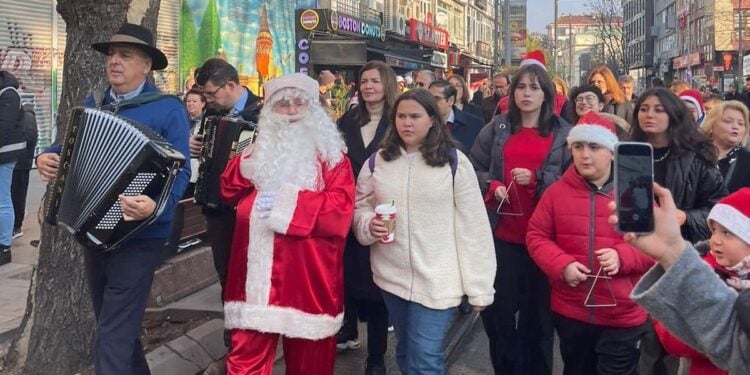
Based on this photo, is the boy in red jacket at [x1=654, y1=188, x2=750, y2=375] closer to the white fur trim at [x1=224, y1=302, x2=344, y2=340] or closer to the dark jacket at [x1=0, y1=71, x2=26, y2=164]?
the white fur trim at [x1=224, y1=302, x2=344, y2=340]

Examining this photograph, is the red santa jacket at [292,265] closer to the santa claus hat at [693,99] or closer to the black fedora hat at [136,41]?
the black fedora hat at [136,41]

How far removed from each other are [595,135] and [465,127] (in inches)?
109

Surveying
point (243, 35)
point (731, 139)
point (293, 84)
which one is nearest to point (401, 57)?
point (243, 35)

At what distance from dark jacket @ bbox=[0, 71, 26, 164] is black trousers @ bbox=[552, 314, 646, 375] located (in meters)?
5.93

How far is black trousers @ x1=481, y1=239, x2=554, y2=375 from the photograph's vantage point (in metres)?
4.92

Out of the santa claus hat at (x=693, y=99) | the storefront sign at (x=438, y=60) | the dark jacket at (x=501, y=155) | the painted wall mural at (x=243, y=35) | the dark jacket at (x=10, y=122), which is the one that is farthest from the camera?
the storefront sign at (x=438, y=60)

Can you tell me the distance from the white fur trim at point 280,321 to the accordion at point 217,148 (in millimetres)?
1095

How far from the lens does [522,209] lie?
16.1ft

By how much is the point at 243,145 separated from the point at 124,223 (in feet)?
3.99

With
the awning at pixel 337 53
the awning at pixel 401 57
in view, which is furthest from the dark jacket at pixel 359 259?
the awning at pixel 401 57

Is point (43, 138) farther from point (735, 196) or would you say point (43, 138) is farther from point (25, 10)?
point (735, 196)

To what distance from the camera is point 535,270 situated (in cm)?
494

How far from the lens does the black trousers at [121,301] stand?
13.2 feet

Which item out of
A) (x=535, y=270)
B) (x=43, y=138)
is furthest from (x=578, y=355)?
(x=43, y=138)
